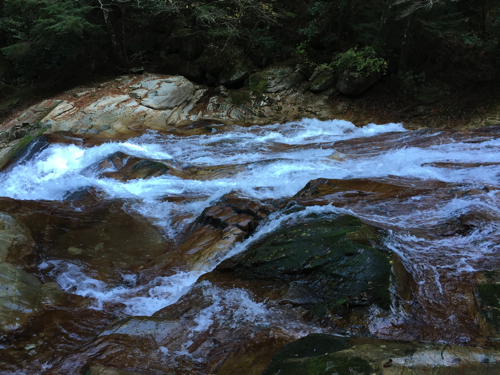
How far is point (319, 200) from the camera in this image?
5.85 m

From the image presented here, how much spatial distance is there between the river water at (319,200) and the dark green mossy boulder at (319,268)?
0.95 feet

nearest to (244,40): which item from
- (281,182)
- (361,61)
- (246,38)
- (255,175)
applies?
(246,38)

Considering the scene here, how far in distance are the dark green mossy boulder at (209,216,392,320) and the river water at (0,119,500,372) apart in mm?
288

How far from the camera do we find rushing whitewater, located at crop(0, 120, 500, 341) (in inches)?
168

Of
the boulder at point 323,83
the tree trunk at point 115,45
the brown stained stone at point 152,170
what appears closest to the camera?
the brown stained stone at point 152,170

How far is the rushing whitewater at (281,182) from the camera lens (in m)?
4.27

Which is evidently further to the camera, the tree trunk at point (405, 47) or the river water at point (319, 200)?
the tree trunk at point (405, 47)

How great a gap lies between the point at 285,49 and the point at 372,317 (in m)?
14.1

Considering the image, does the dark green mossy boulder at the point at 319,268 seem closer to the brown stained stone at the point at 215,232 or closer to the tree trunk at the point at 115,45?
the brown stained stone at the point at 215,232

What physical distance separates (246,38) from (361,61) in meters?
5.71

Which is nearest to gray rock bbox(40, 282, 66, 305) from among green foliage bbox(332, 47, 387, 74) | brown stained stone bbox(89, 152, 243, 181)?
brown stained stone bbox(89, 152, 243, 181)

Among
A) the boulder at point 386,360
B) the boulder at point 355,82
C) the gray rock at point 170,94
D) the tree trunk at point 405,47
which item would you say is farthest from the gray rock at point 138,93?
the boulder at point 386,360

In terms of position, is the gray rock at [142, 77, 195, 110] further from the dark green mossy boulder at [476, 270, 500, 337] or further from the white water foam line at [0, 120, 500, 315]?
the dark green mossy boulder at [476, 270, 500, 337]

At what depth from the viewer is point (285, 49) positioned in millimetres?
15211
